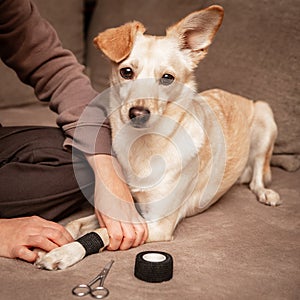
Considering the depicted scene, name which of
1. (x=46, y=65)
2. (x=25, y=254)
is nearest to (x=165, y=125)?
(x=46, y=65)

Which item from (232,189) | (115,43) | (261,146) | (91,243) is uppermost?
(115,43)

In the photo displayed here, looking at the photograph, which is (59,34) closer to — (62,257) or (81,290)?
(62,257)

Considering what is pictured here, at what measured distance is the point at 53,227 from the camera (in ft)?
4.53

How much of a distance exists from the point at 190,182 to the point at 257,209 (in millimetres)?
277

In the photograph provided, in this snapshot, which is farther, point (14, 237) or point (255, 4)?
point (255, 4)

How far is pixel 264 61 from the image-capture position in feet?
7.00

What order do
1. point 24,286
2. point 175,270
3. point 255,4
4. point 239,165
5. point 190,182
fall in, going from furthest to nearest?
1. point 255,4
2. point 239,165
3. point 190,182
4. point 175,270
5. point 24,286

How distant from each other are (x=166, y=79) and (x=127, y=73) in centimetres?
12

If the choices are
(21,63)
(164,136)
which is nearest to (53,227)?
(164,136)

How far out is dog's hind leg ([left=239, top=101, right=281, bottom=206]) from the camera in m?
2.01

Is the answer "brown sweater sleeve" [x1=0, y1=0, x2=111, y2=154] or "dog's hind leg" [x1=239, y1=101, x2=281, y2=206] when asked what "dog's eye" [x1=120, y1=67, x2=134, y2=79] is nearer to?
"brown sweater sleeve" [x1=0, y1=0, x2=111, y2=154]

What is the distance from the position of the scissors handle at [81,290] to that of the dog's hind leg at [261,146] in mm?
992

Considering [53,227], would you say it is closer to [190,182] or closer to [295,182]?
[190,182]

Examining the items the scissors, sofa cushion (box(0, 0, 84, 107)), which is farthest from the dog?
→ sofa cushion (box(0, 0, 84, 107))
